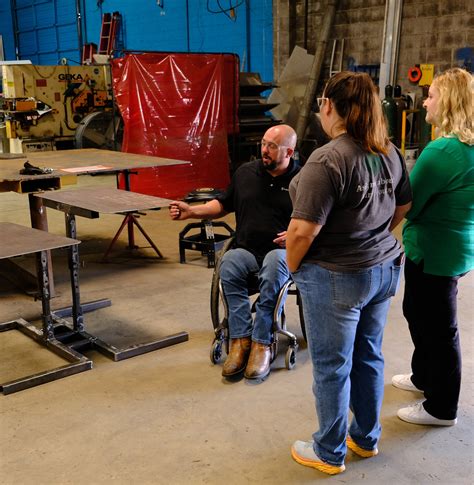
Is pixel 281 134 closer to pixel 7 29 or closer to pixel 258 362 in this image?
pixel 258 362

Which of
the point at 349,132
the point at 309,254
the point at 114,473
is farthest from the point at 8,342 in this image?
the point at 349,132

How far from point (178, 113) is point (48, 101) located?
322cm

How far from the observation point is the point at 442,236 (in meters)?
2.27

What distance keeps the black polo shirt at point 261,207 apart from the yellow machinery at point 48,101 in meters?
6.87

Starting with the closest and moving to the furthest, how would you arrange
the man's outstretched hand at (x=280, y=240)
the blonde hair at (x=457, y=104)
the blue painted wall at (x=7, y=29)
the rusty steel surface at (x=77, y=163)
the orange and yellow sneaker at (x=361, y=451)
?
the blonde hair at (x=457, y=104) < the orange and yellow sneaker at (x=361, y=451) < the man's outstretched hand at (x=280, y=240) < the rusty steel surface at (x=77, y=163) < the blue painted wall at (x=7, y=29)

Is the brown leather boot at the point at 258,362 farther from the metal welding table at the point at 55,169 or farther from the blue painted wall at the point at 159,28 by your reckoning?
the blue painted wall at the point at 159,28

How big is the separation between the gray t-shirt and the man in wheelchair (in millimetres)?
925

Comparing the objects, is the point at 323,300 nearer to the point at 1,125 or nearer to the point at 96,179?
the point at 96,179

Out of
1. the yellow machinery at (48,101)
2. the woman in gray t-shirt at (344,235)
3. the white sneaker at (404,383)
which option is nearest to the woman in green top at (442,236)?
the woman in gray t-shirt at (344,235)

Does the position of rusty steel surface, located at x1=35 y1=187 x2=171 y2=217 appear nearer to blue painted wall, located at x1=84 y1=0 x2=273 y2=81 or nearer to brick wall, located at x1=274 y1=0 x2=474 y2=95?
brick wall, located at x1=274 y1=0 x2=474 y2=95

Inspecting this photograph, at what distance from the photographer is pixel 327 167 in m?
1.82

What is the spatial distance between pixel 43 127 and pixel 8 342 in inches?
269

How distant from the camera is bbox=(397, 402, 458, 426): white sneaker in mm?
2504

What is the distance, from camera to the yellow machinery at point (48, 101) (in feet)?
30.1
